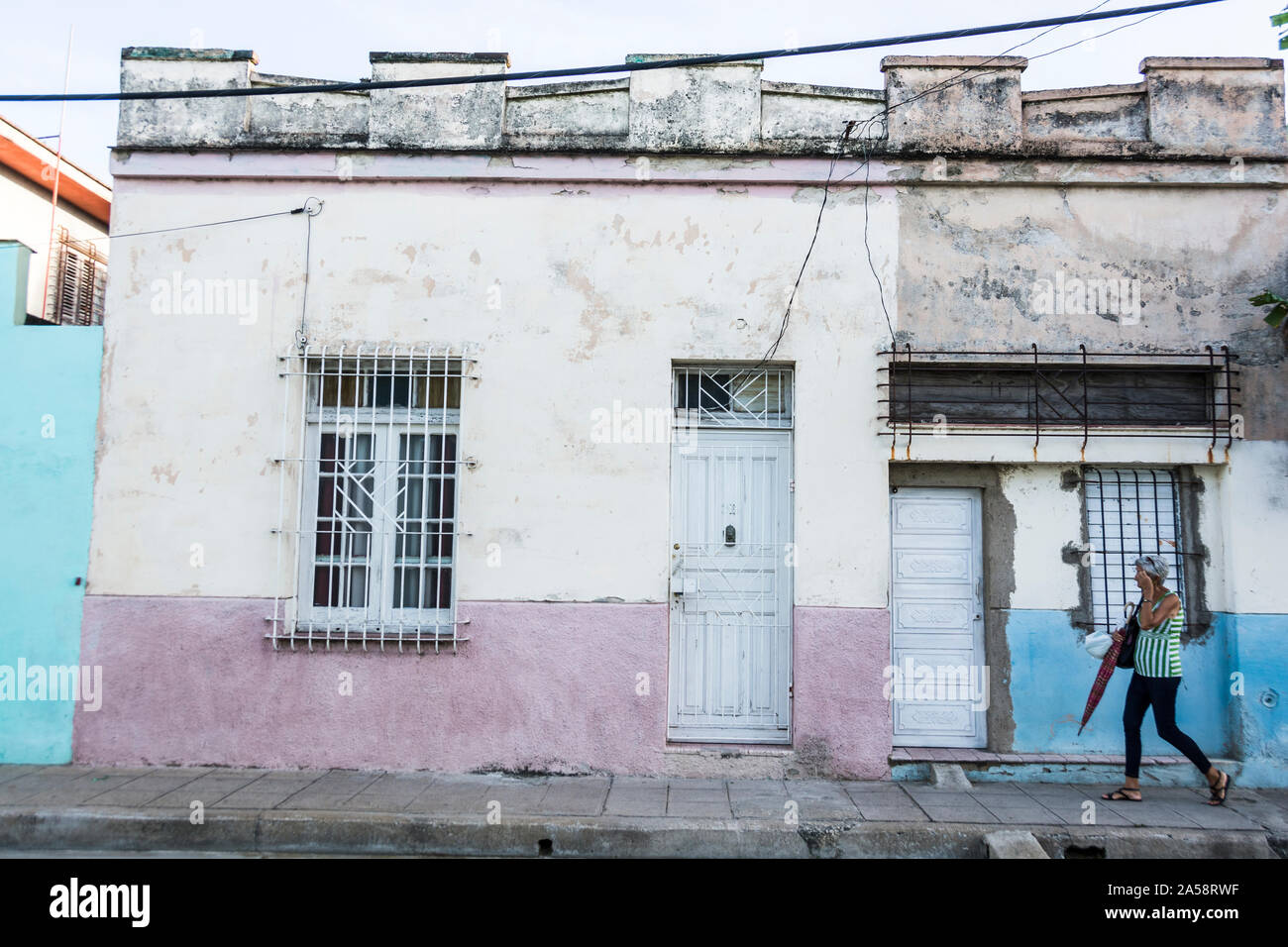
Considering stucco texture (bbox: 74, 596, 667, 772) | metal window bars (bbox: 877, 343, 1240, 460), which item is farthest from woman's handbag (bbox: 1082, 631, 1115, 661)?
stucco texture (bbox: 74, 596, 667, 772)

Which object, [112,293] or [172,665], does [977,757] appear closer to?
[172,665]

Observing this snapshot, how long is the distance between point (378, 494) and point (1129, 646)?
5459 millimetres

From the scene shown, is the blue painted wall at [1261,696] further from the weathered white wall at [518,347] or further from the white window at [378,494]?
the white window at [378,494]

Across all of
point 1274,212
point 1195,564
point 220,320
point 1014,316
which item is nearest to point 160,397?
point 220,320

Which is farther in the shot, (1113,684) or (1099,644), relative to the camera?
(1113,684)

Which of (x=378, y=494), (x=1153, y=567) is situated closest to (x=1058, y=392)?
(x=1153, y=567)

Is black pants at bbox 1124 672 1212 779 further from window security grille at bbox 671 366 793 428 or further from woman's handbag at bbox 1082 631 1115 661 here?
window security grille at bbox 671 366 793 428

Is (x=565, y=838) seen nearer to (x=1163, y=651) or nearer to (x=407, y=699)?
(x=407, y=699)

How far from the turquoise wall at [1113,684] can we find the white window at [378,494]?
4.30 meters

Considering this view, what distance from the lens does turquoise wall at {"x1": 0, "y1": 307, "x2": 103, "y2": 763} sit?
22.7ft

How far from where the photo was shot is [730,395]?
7.22 meters

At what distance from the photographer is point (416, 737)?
22.5 feet

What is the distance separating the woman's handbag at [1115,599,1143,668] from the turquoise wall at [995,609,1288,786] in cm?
46

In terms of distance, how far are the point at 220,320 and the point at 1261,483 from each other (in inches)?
308
